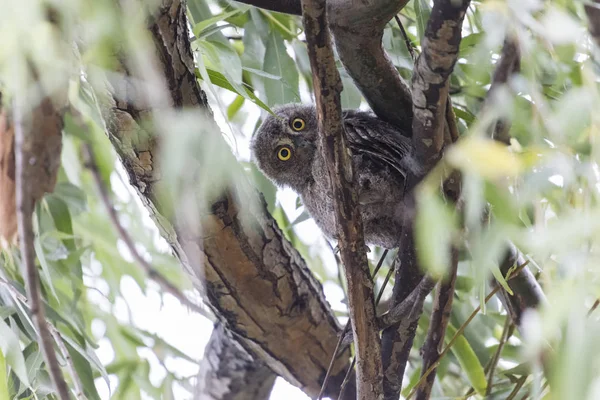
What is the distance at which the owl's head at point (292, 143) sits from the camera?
1823 mm

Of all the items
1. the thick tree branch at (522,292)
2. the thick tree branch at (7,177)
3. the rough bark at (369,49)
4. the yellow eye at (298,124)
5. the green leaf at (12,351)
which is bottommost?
the green leaf at (12,351)

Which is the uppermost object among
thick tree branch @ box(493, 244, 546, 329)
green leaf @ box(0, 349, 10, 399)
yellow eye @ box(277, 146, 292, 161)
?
yellow eye @ box(277, 146, 292, 161)

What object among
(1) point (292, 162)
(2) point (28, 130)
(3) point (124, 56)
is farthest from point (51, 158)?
(1) point (292, 162)

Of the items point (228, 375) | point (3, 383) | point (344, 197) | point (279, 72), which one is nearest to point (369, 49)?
point (344, 197)

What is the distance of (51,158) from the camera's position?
0.73m

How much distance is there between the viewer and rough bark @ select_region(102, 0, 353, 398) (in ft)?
3.73

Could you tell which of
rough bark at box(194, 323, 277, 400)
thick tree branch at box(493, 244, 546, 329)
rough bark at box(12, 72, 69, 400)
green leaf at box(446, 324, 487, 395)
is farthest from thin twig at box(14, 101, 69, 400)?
rough bark at box(194, 323, 277, 400)

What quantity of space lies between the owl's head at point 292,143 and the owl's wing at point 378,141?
0.30 m

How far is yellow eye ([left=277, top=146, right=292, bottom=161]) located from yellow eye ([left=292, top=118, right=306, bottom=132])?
6 centimetres

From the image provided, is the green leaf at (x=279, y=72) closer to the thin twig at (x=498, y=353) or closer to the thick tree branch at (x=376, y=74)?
the thick tree branch at (x=376, y=74)

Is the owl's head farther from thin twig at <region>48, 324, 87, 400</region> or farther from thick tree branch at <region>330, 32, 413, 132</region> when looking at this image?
thin twig at <region>48, 324, 87, 400</region>

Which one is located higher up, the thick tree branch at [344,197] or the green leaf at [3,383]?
the thick tree branch at [344,197]

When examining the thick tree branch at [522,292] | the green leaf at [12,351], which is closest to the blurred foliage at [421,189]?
the green leaf at [12,351]

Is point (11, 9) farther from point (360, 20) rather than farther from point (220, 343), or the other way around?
point (220, 343)
